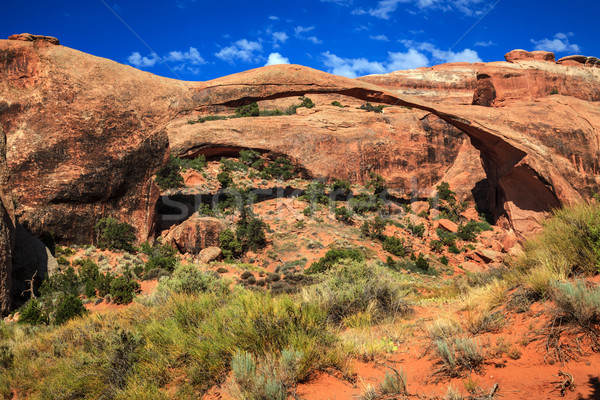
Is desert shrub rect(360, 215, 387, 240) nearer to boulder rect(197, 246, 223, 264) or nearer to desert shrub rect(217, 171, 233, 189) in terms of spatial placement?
boulder rect(197, 246, 223, 264)

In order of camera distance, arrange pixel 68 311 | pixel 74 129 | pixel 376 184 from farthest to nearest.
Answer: pixel 376 184
pixel 74 129
pixel 68 311

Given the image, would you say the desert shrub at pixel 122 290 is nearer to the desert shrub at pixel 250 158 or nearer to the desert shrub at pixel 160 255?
the desert shrub at pixel 160 255

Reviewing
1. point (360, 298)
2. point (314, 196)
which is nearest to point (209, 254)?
point (314, 196)

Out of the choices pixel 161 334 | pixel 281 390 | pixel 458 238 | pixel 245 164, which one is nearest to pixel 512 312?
pixel 281 390

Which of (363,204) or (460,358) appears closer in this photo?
(460,358)

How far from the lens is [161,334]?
4.95 metres

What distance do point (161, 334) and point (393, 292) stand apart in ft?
13.6

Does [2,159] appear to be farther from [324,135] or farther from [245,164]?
[324,135]

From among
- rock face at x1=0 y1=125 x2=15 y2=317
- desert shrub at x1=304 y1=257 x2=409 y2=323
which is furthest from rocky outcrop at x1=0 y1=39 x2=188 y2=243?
desert shrub at x1=304 y1=257 x2=409 y2=323

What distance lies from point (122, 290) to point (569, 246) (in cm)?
1247

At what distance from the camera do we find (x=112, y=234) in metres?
17.3

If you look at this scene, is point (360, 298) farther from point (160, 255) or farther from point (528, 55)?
point (528, 55)

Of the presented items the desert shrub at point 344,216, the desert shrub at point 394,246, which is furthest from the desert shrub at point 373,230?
the desert shrub at point 344,216

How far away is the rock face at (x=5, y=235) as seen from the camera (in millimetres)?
10492
